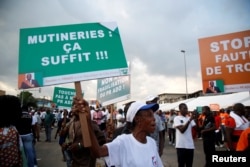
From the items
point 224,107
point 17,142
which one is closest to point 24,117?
point 17,142

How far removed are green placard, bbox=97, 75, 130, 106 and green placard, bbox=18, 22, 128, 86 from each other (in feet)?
15.9

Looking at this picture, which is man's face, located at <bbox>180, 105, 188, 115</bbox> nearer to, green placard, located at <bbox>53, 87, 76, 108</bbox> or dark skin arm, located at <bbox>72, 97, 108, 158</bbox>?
dark skin arm, located at <bbox>72, 97, 108, 158</bbox>

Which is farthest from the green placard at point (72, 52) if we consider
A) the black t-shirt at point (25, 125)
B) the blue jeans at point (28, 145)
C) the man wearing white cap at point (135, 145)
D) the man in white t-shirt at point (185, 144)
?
the blue jeans at point (28, 145)

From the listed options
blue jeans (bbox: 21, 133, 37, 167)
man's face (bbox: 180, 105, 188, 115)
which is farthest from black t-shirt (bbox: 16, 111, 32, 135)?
man's face (bbox: 180, 105, 188, 115)

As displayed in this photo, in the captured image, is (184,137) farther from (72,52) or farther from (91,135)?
(91,135)

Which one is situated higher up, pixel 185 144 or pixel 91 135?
pixel 91 135

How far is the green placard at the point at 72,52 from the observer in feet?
10.5

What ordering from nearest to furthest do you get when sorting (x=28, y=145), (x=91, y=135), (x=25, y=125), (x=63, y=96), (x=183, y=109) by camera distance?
(x=91, y=135)
(x=183, y=109)
(x=25, y=125)
(x=28, y=145)
(x=63, y=96)

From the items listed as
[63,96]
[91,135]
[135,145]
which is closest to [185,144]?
[135,145]

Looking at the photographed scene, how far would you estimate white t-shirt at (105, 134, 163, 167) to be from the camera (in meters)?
2.58

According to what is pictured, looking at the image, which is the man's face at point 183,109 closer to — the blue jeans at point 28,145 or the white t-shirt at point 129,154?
the white t-shirt at point 129,154

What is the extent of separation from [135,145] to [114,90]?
5.98 metres

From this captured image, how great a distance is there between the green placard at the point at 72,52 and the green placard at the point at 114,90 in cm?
484

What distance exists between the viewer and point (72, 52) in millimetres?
3398
